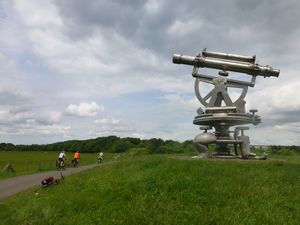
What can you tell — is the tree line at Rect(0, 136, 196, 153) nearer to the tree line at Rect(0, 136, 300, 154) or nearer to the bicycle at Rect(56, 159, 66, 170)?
the tree line at Rect(0, 136, 300, 154)

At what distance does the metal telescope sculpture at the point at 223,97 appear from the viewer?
2273 centimetres

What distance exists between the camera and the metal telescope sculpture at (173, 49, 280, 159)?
22.7 metres

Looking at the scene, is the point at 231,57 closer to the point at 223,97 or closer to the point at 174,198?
the point at 223,97

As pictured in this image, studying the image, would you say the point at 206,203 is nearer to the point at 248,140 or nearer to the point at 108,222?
the point at 108,222

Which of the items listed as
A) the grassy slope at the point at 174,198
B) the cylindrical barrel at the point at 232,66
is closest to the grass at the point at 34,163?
the grassy slope at the point at 174,198

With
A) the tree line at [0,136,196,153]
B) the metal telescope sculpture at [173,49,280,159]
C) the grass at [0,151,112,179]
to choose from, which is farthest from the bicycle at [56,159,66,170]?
the tree line at [0,136,196,153]

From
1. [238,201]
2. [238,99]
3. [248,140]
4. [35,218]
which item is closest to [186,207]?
[238,201]

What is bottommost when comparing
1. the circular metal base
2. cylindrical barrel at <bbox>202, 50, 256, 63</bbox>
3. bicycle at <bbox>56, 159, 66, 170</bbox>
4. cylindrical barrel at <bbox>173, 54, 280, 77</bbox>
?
bicycle at <bbox>56, 159, 66, 170</bbox>

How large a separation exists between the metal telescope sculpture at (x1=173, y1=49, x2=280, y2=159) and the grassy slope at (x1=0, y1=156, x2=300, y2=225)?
452cm

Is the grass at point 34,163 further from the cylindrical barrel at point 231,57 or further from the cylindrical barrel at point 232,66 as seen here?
the cylindrical barrel at point 231,57

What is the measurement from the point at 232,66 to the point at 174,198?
12.5 metres

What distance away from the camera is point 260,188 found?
14.4m

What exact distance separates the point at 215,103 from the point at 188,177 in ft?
31.0

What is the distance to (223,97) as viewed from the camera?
23.8 metres
